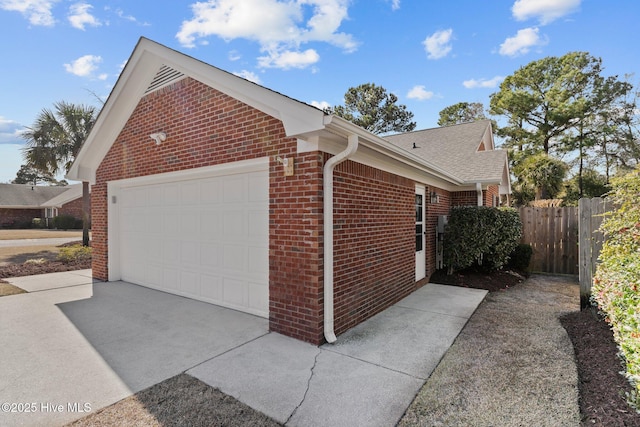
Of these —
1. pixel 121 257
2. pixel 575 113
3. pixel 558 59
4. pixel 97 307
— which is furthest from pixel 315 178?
pixel 558 59

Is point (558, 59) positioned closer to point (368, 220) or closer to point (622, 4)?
point (622, 4)

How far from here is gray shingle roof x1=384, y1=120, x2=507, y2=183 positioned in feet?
30.3

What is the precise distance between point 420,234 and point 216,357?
5564mm

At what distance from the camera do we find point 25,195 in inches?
1459

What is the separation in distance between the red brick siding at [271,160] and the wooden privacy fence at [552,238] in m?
8.83

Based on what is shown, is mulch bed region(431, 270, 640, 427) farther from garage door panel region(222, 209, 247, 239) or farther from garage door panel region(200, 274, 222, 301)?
garage door panel region(200, 274, 222, 301)

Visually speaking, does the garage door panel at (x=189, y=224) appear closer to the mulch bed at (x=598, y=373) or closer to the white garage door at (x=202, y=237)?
the white garage door at (x=202, y=237)

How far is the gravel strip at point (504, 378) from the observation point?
8.73 feet

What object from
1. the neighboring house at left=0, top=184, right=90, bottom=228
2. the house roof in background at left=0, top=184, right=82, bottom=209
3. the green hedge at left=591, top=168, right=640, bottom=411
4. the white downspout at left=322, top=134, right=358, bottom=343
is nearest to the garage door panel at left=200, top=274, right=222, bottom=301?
the white downspout at left=322, top=134, right=358, bottom=343

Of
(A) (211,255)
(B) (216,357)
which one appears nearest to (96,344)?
(B) (216,357)

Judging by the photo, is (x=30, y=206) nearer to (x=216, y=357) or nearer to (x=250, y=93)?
(x=250, y=93)

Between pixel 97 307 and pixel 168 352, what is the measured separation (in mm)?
2799

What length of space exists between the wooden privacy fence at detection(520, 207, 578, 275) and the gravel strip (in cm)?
497

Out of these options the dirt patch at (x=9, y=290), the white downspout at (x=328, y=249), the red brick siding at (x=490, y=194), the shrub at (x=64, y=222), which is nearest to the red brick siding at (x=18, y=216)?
the shrub at (x=64, y=222)
